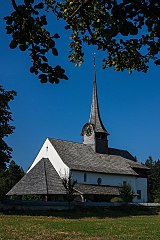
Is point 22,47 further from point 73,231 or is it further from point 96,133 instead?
point 96,133

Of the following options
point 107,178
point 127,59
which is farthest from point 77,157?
point 127,59

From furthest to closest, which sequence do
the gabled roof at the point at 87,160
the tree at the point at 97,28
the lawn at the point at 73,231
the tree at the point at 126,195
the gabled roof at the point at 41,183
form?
1. the gabled roof at the point at 87,160
2. the tree at the point at 126,195
3. the gabled roof at the point at 41,183
4. the lawn at the point at 73,231
5. the tree at the point at 97,28

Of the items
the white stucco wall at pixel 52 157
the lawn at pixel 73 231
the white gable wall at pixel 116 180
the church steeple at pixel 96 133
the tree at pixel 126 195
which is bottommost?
the lawn at pixel 73 231

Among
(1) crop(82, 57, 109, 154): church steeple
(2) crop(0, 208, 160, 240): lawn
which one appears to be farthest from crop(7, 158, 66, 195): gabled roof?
(2) crop(0, 208, 160, 240): lawn

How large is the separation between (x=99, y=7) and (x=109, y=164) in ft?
161

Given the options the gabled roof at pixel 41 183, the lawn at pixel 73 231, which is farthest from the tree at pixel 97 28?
the gabled roof at pixel 41 183

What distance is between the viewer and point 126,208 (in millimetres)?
41938

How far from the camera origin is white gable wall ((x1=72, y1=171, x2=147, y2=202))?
47.5 m

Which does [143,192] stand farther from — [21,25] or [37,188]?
[21,25]

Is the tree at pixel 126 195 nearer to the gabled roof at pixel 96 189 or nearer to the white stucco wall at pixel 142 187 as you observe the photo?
the gabled roof at pixel 96 189

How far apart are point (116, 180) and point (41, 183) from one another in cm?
1302

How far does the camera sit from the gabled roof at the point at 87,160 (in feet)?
160

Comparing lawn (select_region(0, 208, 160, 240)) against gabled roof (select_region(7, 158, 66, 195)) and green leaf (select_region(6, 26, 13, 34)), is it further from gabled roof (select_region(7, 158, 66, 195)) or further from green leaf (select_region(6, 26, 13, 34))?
gabled roof (select_region(7, 158, 66, 195))

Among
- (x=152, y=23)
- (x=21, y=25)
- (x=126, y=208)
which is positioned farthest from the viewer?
(x=126, y=208)
